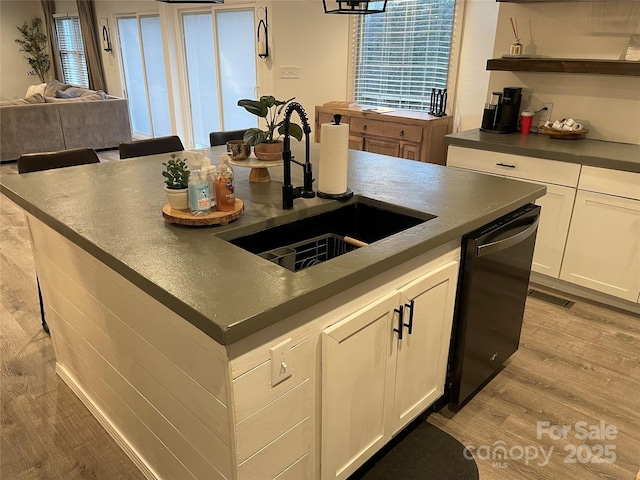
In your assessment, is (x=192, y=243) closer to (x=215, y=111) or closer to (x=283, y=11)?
(x=283, y=11)

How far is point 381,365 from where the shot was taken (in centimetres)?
161

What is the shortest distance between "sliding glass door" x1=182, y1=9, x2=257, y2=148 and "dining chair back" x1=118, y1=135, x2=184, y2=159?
3487 mm

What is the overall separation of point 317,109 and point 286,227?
3.23 metres

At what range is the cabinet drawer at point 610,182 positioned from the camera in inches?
108

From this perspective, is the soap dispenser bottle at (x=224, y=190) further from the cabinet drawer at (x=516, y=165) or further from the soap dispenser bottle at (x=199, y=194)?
the cabinet drawer at (x=516, y=165)

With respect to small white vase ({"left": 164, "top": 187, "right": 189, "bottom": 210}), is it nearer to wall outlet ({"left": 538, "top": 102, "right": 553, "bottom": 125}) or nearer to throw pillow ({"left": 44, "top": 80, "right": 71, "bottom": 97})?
wall outlet ({"left": 538, "top": 102, "right": 553, "bottom": 125})

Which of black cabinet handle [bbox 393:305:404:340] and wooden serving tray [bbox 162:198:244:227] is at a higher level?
wooden serving tray [bbox 162:198:244:227]

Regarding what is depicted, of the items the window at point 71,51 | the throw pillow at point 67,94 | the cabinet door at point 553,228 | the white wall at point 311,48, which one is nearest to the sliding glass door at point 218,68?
the white wall at point 311,48

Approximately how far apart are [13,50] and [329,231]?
35.6ft

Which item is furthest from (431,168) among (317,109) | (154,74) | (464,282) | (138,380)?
(154,74)

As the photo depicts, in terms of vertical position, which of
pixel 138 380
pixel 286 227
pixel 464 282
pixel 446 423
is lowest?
pixel 446 423

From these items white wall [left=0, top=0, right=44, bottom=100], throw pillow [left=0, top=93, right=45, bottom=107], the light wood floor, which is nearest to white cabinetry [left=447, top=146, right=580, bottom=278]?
the light wood floor

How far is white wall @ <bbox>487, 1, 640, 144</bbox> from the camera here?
10.3 feet

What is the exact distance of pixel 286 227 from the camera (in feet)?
5.95
